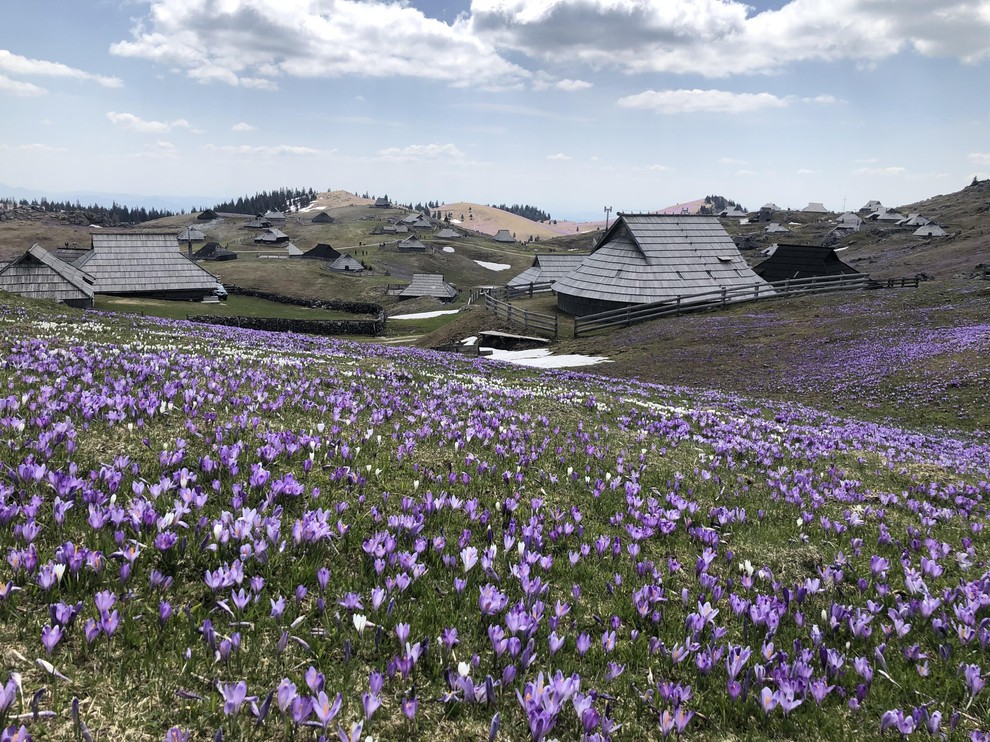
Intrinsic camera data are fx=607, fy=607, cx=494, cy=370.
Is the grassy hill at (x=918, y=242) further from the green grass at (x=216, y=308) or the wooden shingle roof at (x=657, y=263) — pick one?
the green grass at (x=216, y=308)

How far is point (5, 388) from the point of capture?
7164mm

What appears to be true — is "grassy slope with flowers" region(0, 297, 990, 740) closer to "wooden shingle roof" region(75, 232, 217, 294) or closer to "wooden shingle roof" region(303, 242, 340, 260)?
"wooden shingle roof" region(75, 232, 217, 294)

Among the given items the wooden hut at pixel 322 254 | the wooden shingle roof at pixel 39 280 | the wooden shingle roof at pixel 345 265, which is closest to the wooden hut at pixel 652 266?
the wooden shingle roof at pixel 39 280

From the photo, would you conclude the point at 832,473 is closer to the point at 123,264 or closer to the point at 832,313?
the point at 832,313

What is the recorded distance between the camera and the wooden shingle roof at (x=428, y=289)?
339ft

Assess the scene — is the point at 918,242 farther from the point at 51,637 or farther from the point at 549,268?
the point at 51,637

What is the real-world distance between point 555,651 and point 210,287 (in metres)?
88.7

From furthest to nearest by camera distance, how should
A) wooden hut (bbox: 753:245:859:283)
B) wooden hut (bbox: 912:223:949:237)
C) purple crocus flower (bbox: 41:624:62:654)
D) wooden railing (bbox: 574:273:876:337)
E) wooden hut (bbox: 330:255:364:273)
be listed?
wooden hut (bbox: 330:255:364:273), wooden hut (bbox: 912:223:949:237), wooden hut (bbox: 753:245:859:283), wooden railing (bbox: 574:273:876:337), purple crocus flower (bbox: 41:624:62:654)

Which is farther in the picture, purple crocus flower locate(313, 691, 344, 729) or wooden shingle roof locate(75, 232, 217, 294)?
wooden shingle roof locate(75, 232, 217, 294)

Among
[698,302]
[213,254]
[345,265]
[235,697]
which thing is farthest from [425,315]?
[213,254]

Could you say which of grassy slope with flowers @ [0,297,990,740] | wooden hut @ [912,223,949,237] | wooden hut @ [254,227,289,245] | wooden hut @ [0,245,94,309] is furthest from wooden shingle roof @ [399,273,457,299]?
wooden hut @ [912,223,949,237]

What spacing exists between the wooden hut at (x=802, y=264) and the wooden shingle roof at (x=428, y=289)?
52973mm

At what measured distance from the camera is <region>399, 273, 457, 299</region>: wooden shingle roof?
103375mm

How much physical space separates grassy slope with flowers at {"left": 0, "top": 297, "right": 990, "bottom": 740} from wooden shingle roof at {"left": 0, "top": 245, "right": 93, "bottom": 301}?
63.2 meters
